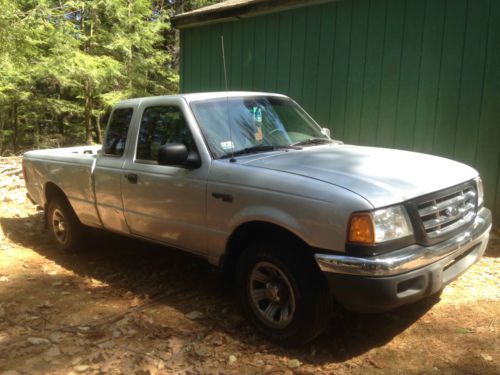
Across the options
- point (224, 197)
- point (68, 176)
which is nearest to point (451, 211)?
point (224, 197)

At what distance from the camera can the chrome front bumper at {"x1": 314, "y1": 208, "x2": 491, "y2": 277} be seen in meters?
2.87

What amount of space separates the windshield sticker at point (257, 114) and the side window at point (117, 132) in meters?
1.37

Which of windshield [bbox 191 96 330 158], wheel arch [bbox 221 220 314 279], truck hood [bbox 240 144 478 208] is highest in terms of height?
windshield [bbox 191 96 330 158]

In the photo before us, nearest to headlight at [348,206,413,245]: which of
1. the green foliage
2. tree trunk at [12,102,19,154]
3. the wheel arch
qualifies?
the wheel arch

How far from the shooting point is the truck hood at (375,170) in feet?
10.0

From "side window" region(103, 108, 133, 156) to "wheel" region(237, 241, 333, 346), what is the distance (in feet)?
6.69

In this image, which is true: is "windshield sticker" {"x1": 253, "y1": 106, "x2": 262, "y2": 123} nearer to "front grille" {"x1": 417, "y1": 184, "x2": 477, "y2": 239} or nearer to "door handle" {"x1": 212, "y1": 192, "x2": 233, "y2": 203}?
"door handle" {"x1": 212, "y1": 192, "x2": 233, "y2": 203}

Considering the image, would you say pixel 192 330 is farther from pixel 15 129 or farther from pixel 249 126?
pixel 15 129

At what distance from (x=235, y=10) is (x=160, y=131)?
464 centimetres

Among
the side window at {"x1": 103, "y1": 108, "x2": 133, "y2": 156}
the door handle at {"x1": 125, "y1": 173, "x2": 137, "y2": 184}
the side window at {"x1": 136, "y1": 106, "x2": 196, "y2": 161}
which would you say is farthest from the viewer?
the side window at {"x1": 103, "y1": 108, "x2": 133, "y2": 156}

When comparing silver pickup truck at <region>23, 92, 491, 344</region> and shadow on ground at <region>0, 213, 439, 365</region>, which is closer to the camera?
silver pickup truck at <region>23, 92, 491, 344</region>

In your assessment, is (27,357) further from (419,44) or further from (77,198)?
(419,44)

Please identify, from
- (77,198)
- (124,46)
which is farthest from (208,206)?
(124,46)

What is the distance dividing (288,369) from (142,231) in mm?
2061
